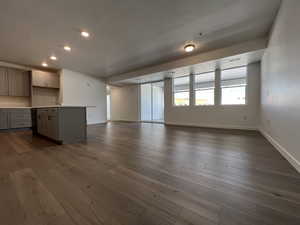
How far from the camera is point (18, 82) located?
17.7 feet

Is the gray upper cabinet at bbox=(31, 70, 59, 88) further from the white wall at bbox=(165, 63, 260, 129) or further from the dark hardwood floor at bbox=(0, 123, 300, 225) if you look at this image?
the white wall at bbox=(165, 63, 260, 129)

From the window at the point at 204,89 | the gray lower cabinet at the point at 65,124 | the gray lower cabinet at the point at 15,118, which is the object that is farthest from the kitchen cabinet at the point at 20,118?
the window at the point at 204,89

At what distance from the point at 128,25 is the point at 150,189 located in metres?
3.34

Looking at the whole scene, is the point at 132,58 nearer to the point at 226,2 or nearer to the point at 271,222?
the point at 226,2

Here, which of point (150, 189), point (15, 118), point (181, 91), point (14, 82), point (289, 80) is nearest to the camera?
point (150, 189)

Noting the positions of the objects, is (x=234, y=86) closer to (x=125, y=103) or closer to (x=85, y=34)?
(x=85, y=34)

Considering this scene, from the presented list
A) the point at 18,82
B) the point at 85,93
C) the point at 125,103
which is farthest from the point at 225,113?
the point at 18,82

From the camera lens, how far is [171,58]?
4.95 meters

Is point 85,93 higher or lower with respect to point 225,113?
higher

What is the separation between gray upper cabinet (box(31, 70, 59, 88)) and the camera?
5598 mm

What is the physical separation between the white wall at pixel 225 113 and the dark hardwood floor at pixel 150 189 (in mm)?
2906

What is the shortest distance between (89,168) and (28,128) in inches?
213

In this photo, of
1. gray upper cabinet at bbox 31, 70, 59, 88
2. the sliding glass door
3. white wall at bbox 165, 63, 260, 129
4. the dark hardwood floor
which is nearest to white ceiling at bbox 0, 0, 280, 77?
gray upper cabinet at bbox 31, 70, 59, 88

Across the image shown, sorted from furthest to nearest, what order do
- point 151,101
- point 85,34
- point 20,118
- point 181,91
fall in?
point 151,101
point 181,91
point 20,118
point 85,34
